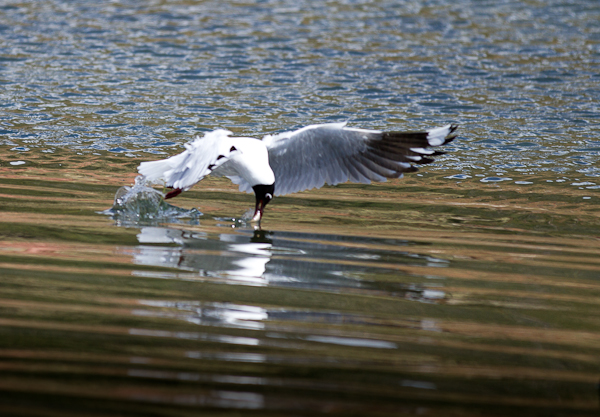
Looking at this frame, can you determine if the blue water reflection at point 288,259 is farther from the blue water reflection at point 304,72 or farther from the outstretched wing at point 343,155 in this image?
the blue water reflection at point 304,72

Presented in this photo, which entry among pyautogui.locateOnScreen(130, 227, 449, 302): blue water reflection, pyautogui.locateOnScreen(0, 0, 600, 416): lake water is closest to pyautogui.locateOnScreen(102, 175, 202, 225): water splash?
pyautogui.locateOnScreen(0, 0, 600, 416): lake water

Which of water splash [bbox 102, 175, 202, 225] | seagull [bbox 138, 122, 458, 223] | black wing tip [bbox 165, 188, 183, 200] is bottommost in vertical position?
water splash [bbox 102, 175, 202, 225]

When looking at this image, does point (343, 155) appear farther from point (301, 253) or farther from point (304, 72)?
point (304, 72)

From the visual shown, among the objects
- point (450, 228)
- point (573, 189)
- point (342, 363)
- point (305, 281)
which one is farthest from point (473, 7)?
point (342, 363)

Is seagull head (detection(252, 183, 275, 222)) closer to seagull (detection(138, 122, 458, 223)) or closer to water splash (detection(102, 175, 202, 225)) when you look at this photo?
seagull (detection(138, 122, 458, 223))

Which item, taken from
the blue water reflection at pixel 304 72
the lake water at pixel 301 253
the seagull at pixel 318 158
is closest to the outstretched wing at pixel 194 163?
the seagull at pixel 318 158

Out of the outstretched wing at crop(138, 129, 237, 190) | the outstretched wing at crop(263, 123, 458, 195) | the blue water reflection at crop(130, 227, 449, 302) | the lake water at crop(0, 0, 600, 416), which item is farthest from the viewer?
the outstretched wing at crop(263, 123, 458, 195)

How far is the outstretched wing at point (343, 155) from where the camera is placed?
22.4ft

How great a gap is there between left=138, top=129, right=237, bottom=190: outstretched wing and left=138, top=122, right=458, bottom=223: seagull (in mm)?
11

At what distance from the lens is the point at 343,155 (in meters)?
7.14

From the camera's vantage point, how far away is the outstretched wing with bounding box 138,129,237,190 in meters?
5.66

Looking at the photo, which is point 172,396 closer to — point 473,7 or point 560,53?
point 560,53

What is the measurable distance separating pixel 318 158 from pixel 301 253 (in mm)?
2234

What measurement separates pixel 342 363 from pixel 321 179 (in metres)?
4.13
